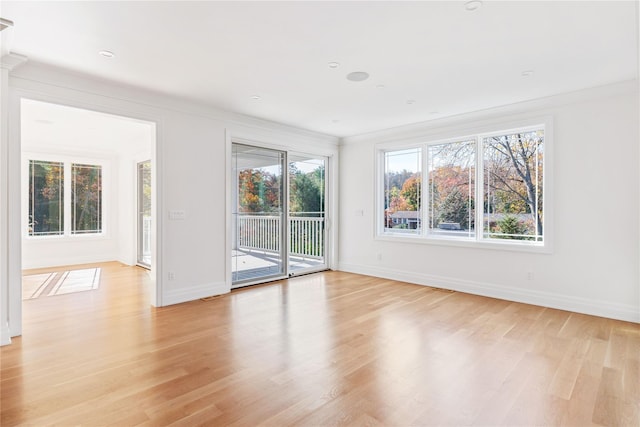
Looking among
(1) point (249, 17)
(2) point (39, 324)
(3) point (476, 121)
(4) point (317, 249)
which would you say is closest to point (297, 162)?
(4) point (317, 249)

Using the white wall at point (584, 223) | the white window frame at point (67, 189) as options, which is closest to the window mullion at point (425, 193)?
the white wall at point (584, 223)

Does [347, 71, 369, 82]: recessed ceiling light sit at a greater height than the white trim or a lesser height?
greater

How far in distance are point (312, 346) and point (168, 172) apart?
2.85 metres

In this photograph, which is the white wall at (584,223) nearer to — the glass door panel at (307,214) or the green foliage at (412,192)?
the green foliage at (412,192)

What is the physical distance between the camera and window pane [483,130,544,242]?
4387mm

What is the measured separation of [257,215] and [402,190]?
2557 millimetres

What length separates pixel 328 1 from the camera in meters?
2.19

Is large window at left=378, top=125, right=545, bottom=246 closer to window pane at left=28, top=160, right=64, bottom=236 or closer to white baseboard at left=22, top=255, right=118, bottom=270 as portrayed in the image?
white baseboard at left=22, top=255, right=118, bottom=270

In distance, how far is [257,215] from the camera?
5.38 metres

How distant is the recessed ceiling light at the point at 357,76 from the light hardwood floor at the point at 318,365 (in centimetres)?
261

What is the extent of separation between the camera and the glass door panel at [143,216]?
6824 millimetres

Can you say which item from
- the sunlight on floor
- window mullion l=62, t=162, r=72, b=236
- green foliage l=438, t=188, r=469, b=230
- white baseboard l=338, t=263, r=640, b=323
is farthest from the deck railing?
window mullion l=62, t=162, r=72, b=236

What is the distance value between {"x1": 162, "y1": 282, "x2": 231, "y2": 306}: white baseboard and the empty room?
3 centimetres

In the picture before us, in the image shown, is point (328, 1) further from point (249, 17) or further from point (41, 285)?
point (41, 285)
